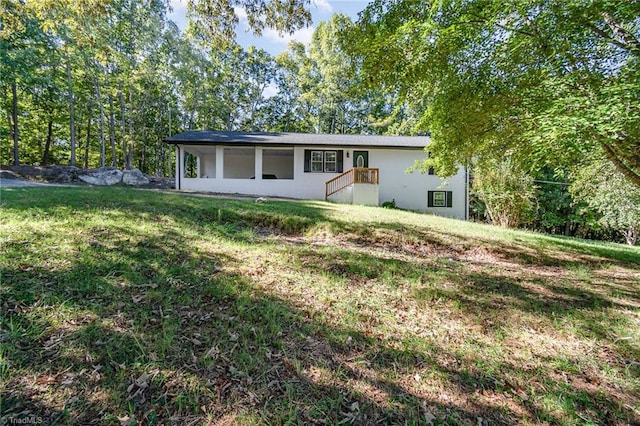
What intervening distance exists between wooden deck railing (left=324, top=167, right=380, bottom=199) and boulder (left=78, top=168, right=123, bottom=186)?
11.5 metres

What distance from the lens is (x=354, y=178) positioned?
505 inches

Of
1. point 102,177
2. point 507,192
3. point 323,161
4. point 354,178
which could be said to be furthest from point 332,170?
point 102,177

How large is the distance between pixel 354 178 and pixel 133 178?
12.4 meters

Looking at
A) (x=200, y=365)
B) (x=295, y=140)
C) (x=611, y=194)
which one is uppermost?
(x=295, y=140)

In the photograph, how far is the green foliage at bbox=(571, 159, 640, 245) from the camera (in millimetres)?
9316

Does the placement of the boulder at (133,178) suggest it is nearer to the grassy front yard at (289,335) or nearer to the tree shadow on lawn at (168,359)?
the grassy front yard at (289,335)

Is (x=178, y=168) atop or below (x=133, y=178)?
atop

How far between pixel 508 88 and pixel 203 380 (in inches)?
241

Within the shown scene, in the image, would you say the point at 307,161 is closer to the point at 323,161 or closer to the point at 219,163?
the point at 323,161

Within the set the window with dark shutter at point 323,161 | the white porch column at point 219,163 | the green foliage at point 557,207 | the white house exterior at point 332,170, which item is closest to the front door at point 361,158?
the white house exterior at point 332,170

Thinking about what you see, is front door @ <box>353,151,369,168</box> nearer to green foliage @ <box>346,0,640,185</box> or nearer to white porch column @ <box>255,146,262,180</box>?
white porch column @ <box>255,146,262,180</box>

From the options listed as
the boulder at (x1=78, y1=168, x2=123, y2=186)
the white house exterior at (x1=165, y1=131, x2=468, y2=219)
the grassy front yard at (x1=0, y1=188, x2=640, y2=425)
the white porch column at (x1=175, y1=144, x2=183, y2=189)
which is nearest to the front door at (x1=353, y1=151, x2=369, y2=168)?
the white house exterior at (x1=165, y1=131, x2=468, y2=219)

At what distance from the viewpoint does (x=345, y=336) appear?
2598 mm

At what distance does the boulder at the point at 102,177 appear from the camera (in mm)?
14656
